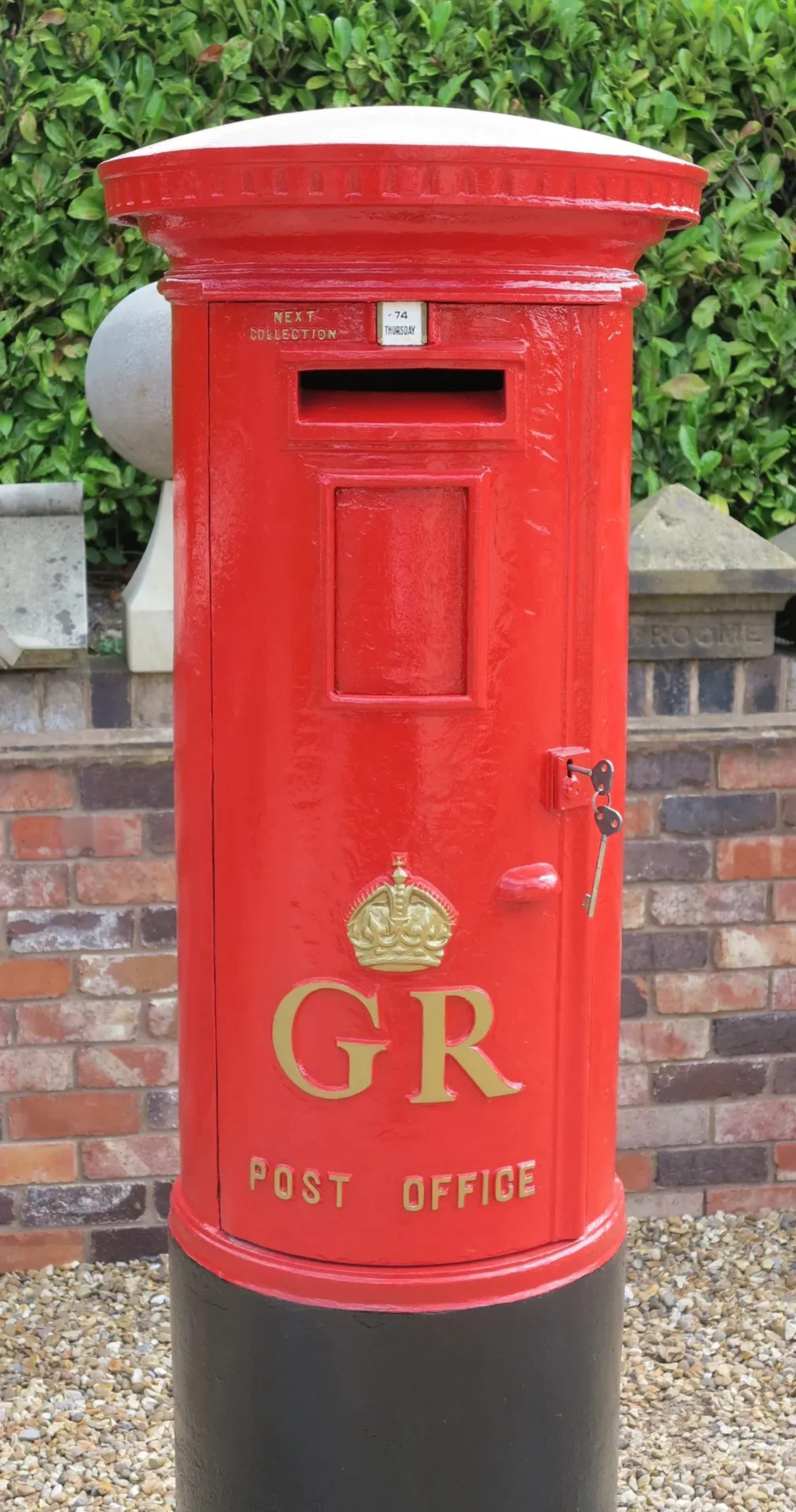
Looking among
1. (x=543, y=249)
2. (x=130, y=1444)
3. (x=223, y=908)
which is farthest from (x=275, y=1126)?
(x=130, y=1444)

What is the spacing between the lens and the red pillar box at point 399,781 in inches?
61.7

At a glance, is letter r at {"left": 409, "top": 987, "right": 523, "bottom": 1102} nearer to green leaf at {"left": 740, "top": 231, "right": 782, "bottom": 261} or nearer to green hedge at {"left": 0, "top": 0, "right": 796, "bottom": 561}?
green hedge at {"left": 0, "top": 0, "right": 796, "bottom": 561}

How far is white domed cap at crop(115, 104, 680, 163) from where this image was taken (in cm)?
150

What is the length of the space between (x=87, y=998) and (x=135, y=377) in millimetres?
1151

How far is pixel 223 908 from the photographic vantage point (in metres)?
1.77

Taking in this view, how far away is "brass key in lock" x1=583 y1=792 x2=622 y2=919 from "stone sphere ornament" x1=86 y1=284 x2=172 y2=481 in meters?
1.35

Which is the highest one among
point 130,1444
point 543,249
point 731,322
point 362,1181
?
point 731,322

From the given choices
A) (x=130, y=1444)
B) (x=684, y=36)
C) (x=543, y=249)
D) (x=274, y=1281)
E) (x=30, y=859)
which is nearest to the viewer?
(x=543, y=249)

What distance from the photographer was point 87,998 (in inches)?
121

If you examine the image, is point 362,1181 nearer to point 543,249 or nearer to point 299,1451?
point 299,1451

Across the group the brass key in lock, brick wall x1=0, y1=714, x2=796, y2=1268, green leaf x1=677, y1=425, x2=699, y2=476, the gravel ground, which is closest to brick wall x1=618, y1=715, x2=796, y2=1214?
brick wall x1=0, y1=714, x2=796, y2=1268

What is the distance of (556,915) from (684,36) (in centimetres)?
237

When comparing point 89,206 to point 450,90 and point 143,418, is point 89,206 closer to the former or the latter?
point 143,418

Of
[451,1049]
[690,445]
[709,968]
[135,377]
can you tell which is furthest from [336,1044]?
[690,445]
